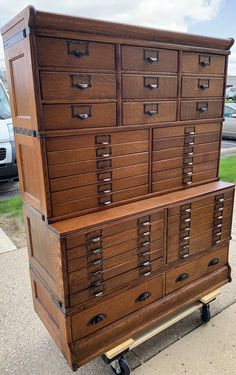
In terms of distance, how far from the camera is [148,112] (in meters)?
1.71

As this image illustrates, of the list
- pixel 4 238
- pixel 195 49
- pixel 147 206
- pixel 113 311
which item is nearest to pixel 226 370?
pixel 113 311

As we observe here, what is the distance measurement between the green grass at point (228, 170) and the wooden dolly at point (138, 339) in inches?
133

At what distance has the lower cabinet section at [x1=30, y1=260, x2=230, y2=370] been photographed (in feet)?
5.30

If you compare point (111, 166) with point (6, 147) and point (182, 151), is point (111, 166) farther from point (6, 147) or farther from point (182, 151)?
point (6, 147)

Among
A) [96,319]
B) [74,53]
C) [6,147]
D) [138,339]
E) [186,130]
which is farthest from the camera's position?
[6,147]

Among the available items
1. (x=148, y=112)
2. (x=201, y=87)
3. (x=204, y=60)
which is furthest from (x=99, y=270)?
(x=204, y=60)

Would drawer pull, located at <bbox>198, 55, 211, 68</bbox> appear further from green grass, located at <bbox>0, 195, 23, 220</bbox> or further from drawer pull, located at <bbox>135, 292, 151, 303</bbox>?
green grass, located at <bbox>0, 195, 23, 220</bbox>

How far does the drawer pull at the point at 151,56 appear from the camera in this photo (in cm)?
161

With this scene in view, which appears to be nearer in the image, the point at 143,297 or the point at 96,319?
the point at 96,319

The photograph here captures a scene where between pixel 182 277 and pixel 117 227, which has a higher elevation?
pixel 117 227

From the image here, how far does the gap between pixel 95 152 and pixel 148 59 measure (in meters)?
0.56

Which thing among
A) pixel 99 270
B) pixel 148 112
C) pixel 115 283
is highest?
pixel 148 112

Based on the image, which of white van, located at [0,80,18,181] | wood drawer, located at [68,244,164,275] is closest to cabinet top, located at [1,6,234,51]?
wood drawer, located at [68,244,164,275]

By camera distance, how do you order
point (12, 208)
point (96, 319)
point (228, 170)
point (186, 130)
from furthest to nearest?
point (228, 170) < point (12, 208) < point (186, 130) < point (96, 319)
